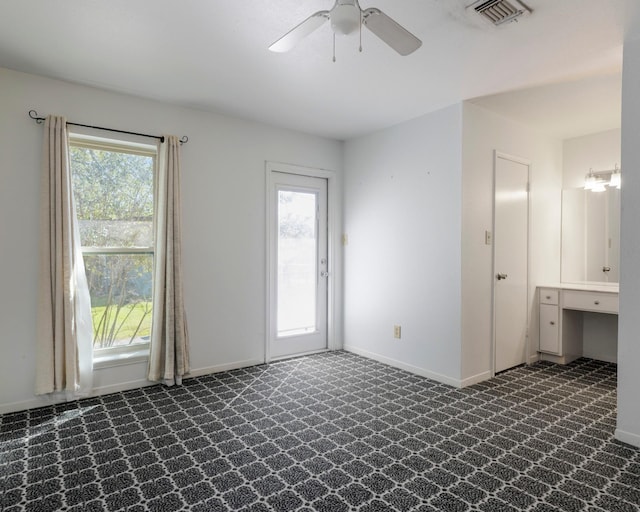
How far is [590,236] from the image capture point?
14.4 ft

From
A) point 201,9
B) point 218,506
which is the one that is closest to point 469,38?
point 201,9

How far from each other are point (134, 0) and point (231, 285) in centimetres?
247

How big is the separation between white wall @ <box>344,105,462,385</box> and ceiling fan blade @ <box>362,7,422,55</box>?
5.90 feet

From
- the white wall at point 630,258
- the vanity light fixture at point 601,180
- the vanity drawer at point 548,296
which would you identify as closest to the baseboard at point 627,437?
the white wall at point 630,258

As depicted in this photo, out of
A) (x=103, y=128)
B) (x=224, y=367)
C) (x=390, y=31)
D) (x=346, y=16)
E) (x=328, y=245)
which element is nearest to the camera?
(x=346, y=16)

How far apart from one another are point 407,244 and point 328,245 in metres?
1.06

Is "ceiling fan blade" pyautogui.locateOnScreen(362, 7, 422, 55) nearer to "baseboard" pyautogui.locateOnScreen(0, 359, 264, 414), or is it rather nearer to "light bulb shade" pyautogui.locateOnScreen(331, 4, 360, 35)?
"light bulb shade" pyautogui.locateOnScreen(331, 4, 360, 35)

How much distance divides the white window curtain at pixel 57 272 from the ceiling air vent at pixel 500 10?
2.94 metres

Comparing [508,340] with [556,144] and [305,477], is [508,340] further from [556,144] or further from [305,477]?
[305,477]

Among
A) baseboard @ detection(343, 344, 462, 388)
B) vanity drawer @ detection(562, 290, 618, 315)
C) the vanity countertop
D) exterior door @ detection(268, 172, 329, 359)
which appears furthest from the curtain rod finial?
vanity drawer @ detection(562, 290, 618, 315)

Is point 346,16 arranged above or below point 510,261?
above

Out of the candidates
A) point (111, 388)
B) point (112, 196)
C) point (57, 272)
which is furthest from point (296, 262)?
point (57, 272)

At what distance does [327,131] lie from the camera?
4.38 meters

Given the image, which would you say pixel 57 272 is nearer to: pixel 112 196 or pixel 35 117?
pixel 112 196
